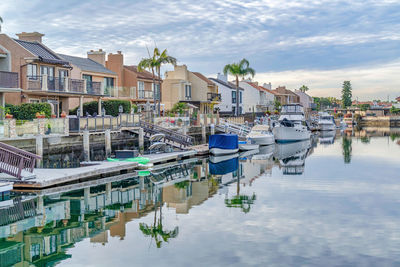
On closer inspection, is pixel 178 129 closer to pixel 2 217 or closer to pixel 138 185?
pixel 138 185

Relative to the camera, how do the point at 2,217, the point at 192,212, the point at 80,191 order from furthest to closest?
the point at 80,191, the point at 192,212, the point at 2,217

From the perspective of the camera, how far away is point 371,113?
16688 cm

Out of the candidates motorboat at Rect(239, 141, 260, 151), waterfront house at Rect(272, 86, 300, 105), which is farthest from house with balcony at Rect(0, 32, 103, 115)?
waterfront house at Rect(272, 86, 300, 105)

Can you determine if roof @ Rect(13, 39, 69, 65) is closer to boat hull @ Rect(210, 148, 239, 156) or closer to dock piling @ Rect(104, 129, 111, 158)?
dock piling @ Rect(104, 129, 111, 158)

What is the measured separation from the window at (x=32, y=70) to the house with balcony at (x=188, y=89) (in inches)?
1348

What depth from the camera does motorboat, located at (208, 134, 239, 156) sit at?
45438 mm

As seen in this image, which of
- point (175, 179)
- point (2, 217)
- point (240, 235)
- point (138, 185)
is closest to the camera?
point (240, 235)

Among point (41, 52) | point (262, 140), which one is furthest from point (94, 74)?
point (262, 140)

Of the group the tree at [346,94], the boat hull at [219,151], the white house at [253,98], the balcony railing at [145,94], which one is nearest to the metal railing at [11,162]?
the boat hull at [219,151]

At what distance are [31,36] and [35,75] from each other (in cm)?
926

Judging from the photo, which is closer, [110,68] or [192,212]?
[192,212]

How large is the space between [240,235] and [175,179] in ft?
47.1

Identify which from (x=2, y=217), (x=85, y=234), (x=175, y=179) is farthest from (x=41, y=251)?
(x=175, y=179)

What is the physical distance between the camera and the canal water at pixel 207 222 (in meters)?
15.0
